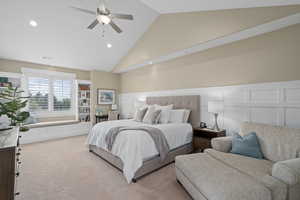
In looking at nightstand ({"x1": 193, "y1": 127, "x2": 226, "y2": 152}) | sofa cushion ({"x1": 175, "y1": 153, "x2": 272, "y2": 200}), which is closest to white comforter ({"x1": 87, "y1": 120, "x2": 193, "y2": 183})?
nightstand ({"x1": 193, "y1": 127, "x2": 226, "y2": 152})

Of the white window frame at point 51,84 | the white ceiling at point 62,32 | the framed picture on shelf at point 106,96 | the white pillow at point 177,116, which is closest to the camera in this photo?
the white ceiling at point 62,32

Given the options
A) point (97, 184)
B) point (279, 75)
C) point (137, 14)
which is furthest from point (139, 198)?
point (137, 14)

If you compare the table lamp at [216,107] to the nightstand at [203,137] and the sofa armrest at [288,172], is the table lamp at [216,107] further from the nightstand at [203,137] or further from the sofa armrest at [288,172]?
the sofa armrest at [288,172]

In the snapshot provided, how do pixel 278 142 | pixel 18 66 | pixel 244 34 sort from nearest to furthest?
1. pixel 278 142
2. pixel 244 34
3. pixel 18 66

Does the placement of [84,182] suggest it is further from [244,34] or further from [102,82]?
[102,82]

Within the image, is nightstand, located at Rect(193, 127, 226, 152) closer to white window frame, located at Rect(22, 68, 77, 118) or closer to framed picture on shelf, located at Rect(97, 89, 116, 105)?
framed picture on shelf, located at Rect(97, 89, 116, 105)

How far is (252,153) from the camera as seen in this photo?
2078 mm

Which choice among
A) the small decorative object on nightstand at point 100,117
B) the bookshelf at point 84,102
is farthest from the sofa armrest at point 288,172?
the bookshelf at point 84,102

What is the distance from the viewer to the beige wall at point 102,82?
5973 mm

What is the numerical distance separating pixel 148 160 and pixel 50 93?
496 cm

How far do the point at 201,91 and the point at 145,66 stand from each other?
2.52 metres

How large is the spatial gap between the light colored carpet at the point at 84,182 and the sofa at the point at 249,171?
1.50 ft

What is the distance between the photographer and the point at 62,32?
3.86 metres

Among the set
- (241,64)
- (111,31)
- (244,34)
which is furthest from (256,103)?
(111,31)
